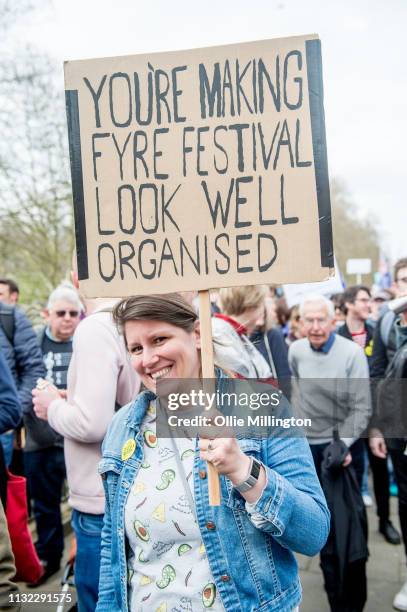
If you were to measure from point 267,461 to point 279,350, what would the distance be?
114 inches

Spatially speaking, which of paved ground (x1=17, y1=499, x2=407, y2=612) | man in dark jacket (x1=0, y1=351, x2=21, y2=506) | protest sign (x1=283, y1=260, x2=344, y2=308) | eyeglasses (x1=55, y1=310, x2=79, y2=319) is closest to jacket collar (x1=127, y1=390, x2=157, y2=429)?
man in dark jacket (x1=0, y1=351, x2=21, y2=506)

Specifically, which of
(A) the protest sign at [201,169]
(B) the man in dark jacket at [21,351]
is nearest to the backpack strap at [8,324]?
(B) the man in dark jacket at [21,351]

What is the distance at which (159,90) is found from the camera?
1.53 m

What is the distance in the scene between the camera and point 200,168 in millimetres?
1521

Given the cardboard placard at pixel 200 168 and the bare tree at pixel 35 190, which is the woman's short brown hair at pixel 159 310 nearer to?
the cardboard placard at pixel 200 168

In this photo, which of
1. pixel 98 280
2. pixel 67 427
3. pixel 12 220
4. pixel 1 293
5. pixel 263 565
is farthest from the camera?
pixel 12 220

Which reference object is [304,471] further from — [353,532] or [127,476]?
[353,532]

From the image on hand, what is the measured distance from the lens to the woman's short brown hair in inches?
64.0

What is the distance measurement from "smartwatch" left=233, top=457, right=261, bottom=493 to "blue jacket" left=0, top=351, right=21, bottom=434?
1.43 meters

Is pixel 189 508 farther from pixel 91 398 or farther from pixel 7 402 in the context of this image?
pixel 7 402

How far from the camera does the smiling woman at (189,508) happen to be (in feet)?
4.55

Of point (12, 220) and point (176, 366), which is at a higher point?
point (12, 220)

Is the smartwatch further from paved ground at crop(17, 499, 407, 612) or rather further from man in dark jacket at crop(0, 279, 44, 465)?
man in dark jacket at crop(0, 279, 44, 465)

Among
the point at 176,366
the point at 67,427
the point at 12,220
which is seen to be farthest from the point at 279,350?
the point at 12,220
